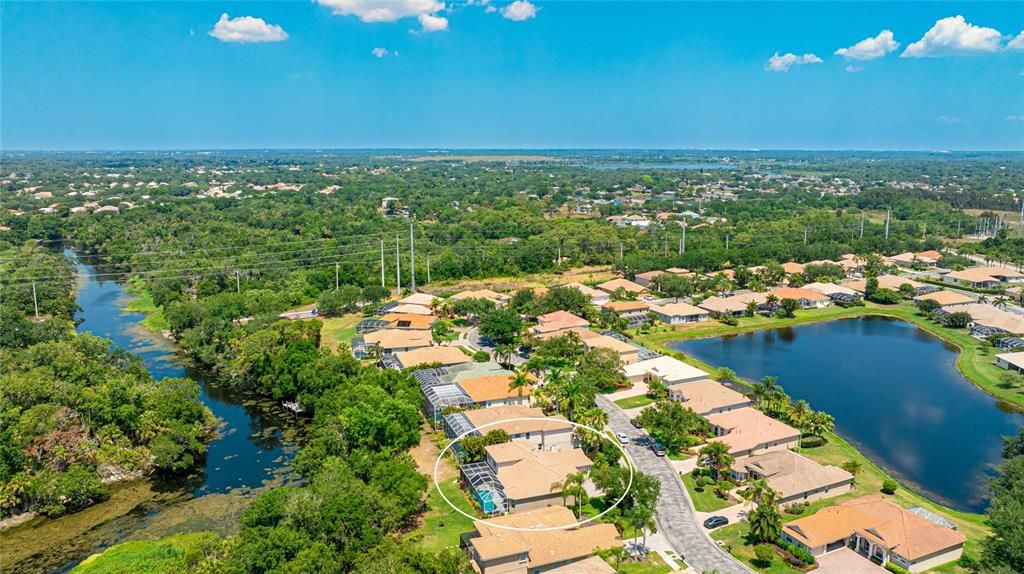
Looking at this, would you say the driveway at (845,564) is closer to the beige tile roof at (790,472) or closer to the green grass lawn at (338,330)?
the beige tile roof at (790,472)

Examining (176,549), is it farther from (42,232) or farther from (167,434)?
(42,232)

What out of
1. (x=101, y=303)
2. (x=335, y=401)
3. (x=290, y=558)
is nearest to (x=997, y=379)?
(x=335, y=401)

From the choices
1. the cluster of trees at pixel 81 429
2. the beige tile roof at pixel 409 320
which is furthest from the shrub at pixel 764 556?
the beige tile roof at pixel 409 320

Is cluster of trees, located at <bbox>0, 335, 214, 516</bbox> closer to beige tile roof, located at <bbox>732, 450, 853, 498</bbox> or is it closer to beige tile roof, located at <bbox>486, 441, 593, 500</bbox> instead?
beige tile roof, located at <bbox>486, 441, 593, 500</bbox>

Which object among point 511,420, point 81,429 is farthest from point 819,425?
point 81,429

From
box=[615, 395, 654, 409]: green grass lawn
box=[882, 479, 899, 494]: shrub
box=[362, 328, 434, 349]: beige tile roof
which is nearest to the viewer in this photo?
box=[882, 479, 899, 494]: shrub

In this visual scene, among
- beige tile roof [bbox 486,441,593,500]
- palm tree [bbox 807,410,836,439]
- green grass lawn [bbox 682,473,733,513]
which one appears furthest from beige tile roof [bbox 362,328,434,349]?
palm tree [bbox 807,410,836,439]
